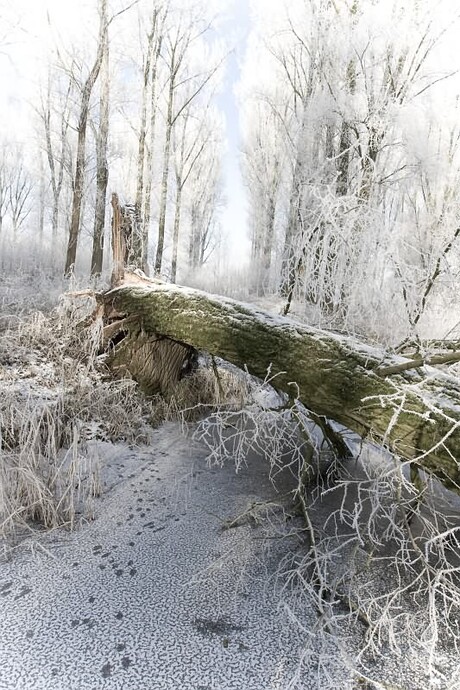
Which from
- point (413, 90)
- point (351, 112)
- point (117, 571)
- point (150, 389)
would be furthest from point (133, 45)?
point (117, 571)

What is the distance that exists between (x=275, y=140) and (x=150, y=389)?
41.7 ft

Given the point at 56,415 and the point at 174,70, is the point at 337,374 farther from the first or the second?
the point at 174,70

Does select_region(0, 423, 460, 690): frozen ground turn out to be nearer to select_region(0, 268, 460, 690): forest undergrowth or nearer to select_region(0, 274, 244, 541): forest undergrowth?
select_region(0, 268, 460, 690): forest undergrowth

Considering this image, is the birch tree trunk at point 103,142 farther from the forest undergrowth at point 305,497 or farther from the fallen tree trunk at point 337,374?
the fallen tree trunk at point 337,374

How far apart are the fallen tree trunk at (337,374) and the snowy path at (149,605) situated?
0.65 meters

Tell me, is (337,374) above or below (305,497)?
above

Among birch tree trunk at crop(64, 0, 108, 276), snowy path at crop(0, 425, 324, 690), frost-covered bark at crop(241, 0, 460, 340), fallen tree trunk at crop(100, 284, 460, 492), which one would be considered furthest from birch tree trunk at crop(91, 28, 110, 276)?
snowy path at crop(0, 425, 324, 690)

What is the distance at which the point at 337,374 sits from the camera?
171 centimetres

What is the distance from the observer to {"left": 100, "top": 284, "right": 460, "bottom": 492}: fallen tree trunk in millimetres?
1403

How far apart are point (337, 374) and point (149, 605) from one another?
113cm

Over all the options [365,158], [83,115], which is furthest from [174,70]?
[365,158]

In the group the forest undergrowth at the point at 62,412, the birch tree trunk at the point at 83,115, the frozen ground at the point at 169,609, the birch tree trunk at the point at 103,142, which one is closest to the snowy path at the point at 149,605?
the frozen ground at the point at 169,609

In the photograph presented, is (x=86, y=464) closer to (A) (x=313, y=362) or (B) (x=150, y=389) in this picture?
(B) (x=150, y=389)

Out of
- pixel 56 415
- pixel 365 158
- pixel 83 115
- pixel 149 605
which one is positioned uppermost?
pixel 83 115
